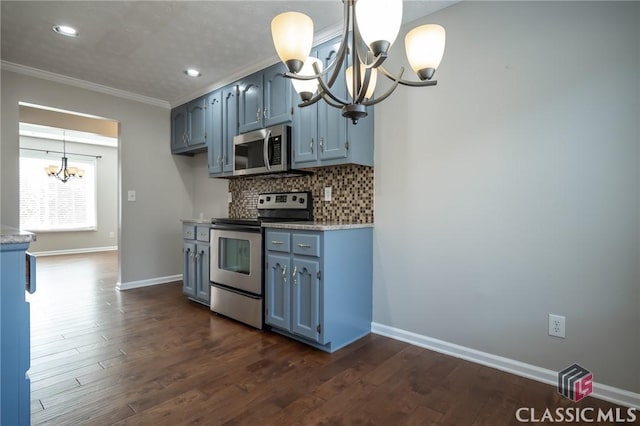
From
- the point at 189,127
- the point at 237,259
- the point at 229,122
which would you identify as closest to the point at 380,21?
the point at 237,259

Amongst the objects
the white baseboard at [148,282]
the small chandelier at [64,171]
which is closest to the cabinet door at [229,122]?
the white baseboard at [148,282]

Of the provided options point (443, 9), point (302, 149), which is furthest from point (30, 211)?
point (443, 9)

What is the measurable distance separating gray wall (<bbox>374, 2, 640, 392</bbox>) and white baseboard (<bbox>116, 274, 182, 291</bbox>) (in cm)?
314

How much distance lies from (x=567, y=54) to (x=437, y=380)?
6.48 ft

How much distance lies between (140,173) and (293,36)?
3.57 metres

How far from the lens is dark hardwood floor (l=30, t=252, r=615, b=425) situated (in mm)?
1555

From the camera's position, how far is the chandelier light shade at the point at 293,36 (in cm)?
126

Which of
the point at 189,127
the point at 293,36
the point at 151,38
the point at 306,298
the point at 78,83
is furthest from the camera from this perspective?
the point at 189,127

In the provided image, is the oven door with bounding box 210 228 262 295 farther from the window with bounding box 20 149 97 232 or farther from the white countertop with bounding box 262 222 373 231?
the window with bounding box 20 149 97 232

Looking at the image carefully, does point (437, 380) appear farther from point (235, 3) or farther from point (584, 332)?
point (235, 3)

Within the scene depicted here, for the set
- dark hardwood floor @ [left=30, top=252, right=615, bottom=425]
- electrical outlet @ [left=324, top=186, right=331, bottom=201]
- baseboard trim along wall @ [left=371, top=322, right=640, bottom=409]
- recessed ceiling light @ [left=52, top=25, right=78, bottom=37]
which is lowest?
dark hardwood floor @ [left=30, top=252, right=615, bottom=425]

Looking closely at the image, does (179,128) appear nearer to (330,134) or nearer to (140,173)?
(140,173)

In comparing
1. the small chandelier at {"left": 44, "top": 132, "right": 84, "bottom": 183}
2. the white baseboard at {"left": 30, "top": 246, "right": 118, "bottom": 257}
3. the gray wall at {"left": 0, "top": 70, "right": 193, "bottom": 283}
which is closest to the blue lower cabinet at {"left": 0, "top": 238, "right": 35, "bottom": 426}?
the gray wall at {"left": 0, "top": 70, "right": 193, "bottom": 283}

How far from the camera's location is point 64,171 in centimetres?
652
